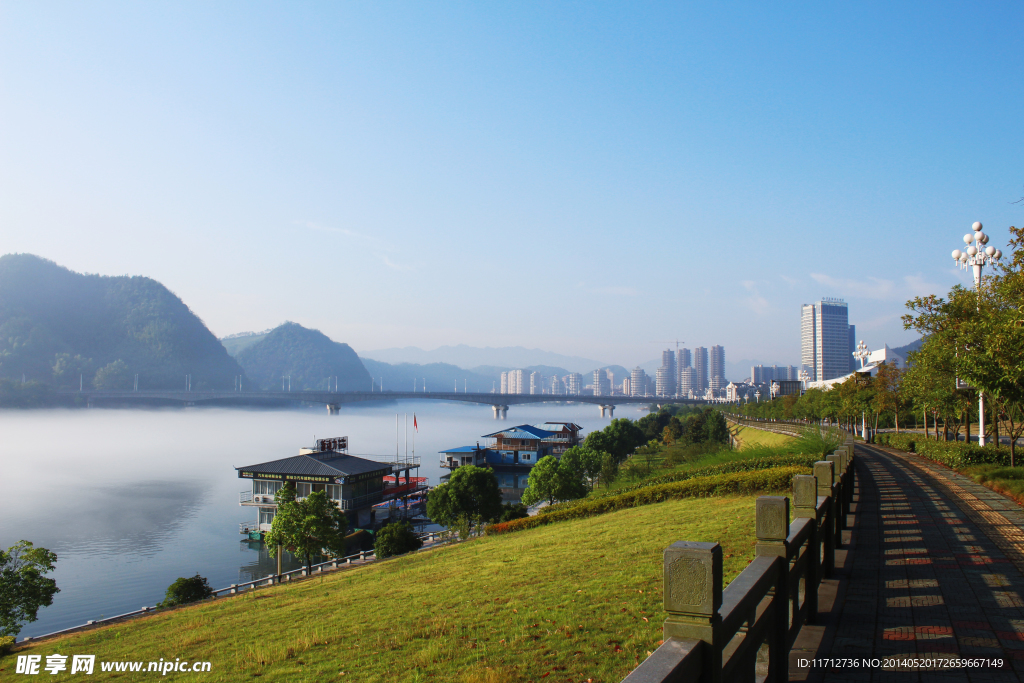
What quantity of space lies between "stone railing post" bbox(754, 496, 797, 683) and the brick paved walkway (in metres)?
0.44

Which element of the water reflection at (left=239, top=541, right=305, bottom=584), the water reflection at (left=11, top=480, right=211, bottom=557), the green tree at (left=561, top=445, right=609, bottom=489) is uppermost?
the green tree at (left=561, top=445, right=609, bottom=489)

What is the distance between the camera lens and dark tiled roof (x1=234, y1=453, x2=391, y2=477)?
42219 millimetres

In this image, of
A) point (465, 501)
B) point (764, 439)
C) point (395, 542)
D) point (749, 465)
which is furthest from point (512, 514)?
point (764, 439)

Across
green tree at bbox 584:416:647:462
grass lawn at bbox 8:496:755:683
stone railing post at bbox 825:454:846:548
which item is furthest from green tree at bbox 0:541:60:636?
green tree at bbox 584:416:647:462

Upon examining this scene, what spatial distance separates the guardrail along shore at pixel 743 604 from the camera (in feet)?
7.86

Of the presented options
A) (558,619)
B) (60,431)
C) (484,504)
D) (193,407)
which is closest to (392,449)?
(484,504)

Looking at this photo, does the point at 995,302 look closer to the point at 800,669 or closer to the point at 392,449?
the point at 800,669

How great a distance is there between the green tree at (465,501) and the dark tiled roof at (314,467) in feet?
32.3

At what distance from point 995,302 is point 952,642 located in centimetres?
2212

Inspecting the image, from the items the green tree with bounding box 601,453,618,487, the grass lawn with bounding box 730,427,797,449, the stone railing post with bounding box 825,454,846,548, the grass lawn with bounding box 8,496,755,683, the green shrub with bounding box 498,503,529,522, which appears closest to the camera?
the grass lawn with bounding box 8,496,755,683

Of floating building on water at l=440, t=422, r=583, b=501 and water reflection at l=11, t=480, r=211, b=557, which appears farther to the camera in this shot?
floating building on water at l=440, t=422, r=583, b=501

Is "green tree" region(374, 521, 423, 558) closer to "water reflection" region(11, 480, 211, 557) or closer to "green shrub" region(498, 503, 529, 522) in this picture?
"green shrub" region(498, 503, 529, 522)

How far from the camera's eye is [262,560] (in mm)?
36719

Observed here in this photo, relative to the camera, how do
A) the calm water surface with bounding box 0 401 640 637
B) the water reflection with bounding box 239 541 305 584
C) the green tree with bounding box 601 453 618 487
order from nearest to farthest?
the calm water surface with bounding box 0 401 640 637, the water reflection with bounding box 239 541 305 584, the green tree with bounding box 601 453 618 487
